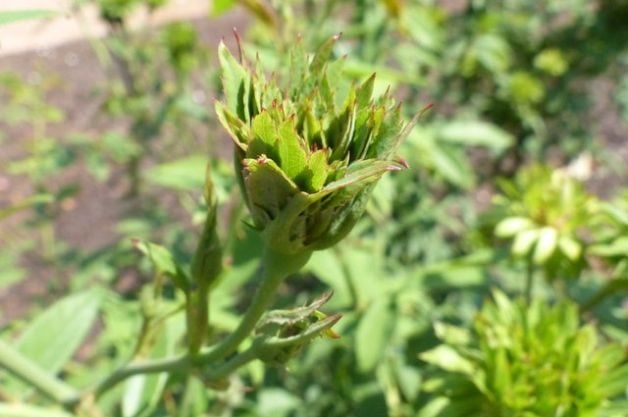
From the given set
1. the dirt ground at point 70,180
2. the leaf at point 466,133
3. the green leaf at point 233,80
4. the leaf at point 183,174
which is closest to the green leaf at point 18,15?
the green leaf at point 233,80

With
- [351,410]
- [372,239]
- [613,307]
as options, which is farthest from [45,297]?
[613,307]

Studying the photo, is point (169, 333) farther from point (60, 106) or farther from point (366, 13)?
point (60, 106)

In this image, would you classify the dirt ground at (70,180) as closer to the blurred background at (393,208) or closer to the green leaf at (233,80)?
the blurred background at (393,208)

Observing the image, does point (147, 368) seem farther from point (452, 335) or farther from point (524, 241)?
point (524, 241)

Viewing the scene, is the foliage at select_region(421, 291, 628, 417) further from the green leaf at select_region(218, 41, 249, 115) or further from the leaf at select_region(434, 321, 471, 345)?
the green leaf at select_region(218, 41, 249, 115)

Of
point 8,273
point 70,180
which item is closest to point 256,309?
point 8,273

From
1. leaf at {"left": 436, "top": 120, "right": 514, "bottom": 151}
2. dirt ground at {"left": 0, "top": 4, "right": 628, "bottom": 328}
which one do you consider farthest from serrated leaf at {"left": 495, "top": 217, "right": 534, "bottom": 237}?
dirt ground at {"left": 0, "top": 4, "right": 628, "bottom": 328}
